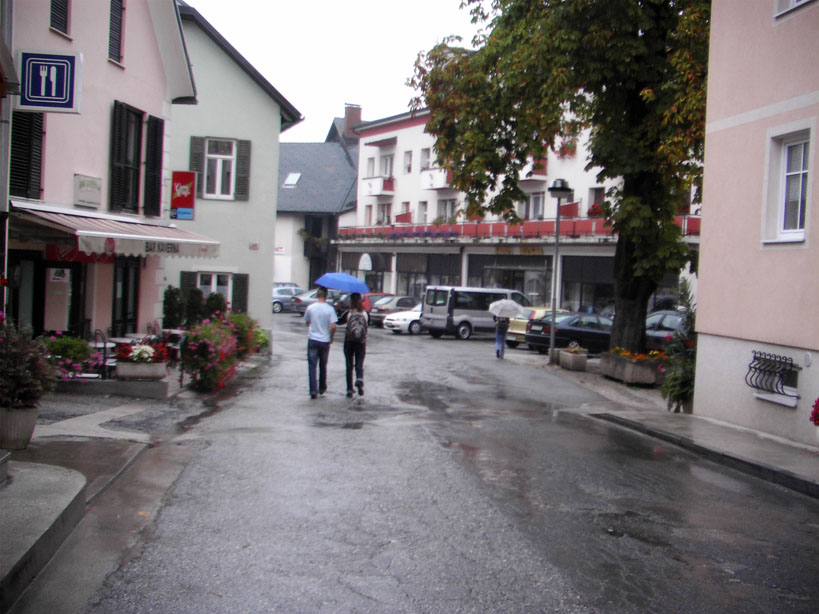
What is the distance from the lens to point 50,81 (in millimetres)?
9773

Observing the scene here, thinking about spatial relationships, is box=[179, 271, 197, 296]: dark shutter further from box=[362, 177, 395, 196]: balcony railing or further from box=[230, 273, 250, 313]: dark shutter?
box=[362, 177, 395, 196]: balcony railing

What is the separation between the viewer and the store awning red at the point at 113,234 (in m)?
12.8

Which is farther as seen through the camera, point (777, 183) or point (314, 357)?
point (314, 357)

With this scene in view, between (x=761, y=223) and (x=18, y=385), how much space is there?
32.2 feet

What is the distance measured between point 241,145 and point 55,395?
12724 millimetres

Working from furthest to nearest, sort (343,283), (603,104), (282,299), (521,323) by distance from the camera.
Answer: (282,299) → (521,323) → (603,104) → (343,283)

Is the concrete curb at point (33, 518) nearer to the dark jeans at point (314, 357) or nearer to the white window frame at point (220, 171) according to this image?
the dark jeans at point (314, 357)

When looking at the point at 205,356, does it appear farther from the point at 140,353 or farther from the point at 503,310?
the point at 503,310

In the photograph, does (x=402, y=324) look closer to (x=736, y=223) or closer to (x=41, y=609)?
(x=736, y=223)

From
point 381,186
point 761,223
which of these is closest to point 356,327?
point 761,223

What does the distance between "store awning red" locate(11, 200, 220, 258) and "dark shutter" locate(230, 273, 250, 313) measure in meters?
7.62

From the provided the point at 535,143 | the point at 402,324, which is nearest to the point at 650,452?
the point at 535,143

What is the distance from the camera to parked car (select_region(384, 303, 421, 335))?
3669 cm

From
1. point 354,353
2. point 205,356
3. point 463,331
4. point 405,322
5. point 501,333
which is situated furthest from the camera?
point 405,322
